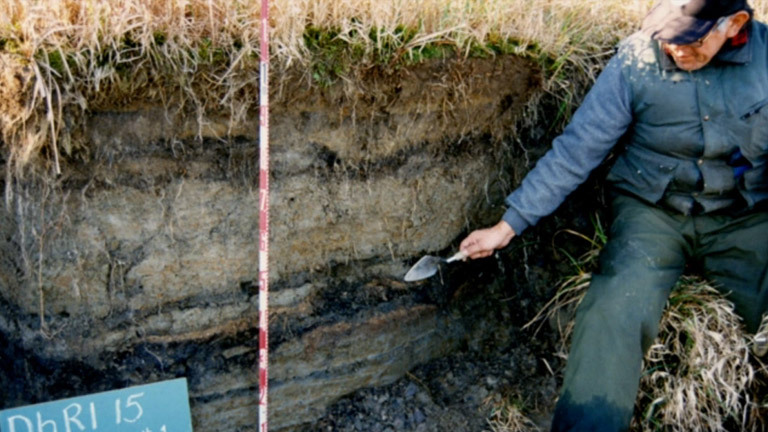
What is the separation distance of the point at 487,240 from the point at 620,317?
566mm

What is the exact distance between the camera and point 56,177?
242cm

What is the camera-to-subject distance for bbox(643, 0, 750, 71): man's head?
2416 millimetres

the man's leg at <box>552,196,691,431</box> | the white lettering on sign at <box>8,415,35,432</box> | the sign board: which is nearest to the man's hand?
the man's leg at <box>552,196,691,431</box>

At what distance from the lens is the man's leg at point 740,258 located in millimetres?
2684

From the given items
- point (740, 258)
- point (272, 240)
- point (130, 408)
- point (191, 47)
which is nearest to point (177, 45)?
point (191, 47)

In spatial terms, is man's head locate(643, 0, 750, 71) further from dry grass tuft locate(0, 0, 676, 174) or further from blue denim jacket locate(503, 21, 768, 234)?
dry grass tuft locate(0, 0, 676, 174)

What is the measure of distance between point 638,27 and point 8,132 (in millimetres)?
2597

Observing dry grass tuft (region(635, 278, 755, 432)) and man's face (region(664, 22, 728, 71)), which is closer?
man's face (region(664, 22, 728, 71))

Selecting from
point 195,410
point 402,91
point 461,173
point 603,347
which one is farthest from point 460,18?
point 195,410

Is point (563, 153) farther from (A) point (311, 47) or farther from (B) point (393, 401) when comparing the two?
(B) point (393, 401)

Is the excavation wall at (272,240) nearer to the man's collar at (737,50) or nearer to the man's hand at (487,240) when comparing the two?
the man's hand at (487,240)

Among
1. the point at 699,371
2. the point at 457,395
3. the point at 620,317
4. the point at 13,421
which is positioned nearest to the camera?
the point at 13,421

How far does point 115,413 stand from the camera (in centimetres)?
249

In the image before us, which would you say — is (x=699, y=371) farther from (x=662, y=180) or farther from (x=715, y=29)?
(x=715, y=29)
